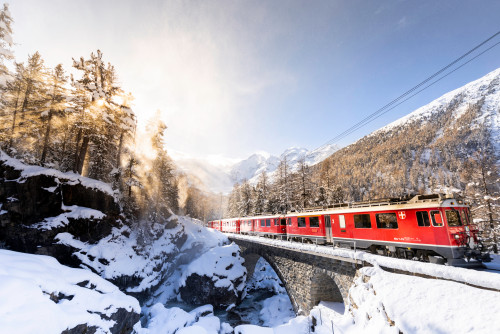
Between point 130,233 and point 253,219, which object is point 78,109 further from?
point 253,219

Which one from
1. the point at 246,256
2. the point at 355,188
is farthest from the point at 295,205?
the point at 355,188

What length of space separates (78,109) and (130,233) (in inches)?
545

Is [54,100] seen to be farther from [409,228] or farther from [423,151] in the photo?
[423,151]

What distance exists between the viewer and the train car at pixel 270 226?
81.7ft

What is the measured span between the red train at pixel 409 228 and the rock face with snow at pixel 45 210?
20.8 m

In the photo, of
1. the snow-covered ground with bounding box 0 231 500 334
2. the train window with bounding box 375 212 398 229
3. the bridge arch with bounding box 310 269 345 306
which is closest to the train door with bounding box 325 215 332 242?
the bridge arch with bounding box 310 269 345 306

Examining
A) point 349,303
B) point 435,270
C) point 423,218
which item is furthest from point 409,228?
point 349,303

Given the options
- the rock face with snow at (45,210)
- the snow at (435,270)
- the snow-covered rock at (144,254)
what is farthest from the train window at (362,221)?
the rock face with snow at (45,210)

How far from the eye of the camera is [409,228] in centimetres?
1181

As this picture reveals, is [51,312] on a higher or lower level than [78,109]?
lower

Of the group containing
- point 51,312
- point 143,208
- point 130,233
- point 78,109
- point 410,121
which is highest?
point 410,121

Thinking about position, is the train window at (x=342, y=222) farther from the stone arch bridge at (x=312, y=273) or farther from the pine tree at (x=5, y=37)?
the pine tree at (x=5, y=37)

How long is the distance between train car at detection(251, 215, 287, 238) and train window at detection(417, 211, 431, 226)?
14729mm

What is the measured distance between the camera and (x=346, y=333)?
10055 millimetres
